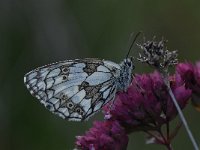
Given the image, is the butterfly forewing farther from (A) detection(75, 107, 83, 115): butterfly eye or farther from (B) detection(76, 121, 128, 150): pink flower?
(B) detection(76, 121, 128, 150): pink flower

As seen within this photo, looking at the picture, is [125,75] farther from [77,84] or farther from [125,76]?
[77,84]

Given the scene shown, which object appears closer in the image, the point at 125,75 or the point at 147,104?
the point at 147,104

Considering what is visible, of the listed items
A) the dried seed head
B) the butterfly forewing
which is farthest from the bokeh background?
the dried seed head

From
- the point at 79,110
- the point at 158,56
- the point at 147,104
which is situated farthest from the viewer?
the point at 79,110

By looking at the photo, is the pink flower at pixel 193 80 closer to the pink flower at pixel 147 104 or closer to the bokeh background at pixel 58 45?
the pink flower at pixel 147 104

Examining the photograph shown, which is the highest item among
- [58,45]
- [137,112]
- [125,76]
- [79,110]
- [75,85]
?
[58,45]

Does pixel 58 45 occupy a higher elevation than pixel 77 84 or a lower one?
higher

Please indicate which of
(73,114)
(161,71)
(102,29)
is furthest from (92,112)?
(102,29)

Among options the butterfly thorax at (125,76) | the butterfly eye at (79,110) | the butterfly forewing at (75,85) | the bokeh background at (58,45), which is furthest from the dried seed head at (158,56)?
the bokeh background at (58,45)

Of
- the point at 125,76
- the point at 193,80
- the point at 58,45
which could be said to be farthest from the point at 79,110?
the point at 58,45
